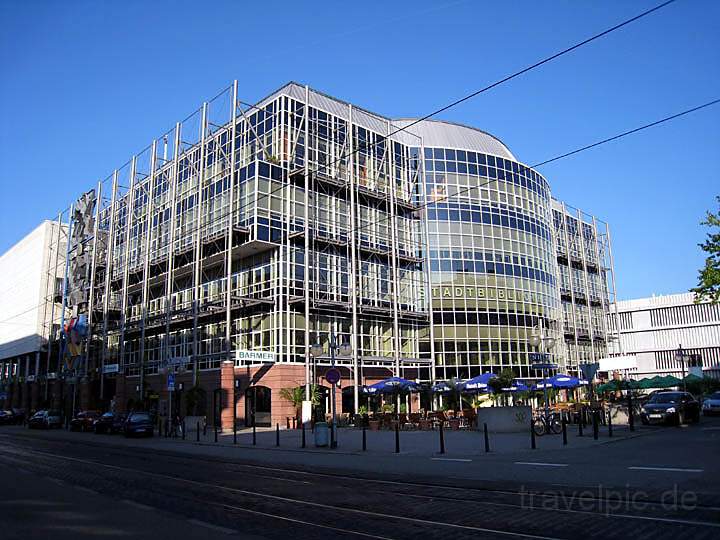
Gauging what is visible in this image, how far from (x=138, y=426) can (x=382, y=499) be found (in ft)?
96.0

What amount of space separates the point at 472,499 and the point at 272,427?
96.4 ft

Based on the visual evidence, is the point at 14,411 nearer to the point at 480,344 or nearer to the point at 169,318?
the point at 169,318

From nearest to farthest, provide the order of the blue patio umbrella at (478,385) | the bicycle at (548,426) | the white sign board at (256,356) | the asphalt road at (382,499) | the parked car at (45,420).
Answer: the asphalt road at (382,499)
the bicycle at (548,426)
the blue patio umbrella at (478,385)
the white sign board at (256,356)
the parked car at (45,420)

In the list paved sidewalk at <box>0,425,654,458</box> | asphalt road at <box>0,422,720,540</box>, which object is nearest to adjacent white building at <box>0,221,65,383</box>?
paved sidewalk at <box>0,425,654,458</box>

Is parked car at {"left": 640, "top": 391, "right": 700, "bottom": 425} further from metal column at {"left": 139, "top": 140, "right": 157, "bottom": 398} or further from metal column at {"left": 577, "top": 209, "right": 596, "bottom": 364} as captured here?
metal column at {"left": 577, "top": 209, "right": 596, "bottom": 364}

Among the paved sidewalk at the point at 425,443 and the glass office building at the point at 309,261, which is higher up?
the glass office building at the point at 309,261

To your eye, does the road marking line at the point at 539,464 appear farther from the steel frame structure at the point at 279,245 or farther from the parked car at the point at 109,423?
the parked car at the point at 109,423

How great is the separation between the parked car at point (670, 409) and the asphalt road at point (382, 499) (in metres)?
9.73

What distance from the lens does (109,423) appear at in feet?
138

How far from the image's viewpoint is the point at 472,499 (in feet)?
34.4

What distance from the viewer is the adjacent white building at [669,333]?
89.0 metres

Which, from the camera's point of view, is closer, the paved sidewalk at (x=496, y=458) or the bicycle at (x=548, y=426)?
the paved sidewalk at (x=496, y=458)

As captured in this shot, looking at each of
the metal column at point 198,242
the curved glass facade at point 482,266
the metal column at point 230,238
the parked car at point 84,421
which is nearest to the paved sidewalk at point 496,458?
the metal column at point 230,238

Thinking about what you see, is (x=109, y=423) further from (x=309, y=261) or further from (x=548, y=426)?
(x=548, y=426)
